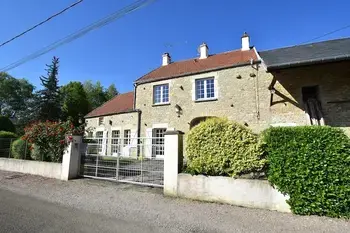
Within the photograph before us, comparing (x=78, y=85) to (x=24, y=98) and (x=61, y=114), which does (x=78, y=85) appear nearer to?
(x=61, y=114)

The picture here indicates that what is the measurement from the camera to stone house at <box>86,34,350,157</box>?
27.0 feet

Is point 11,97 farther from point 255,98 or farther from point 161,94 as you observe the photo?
point 255,98

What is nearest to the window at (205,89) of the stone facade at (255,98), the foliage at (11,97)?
the stone facade at (255,98)

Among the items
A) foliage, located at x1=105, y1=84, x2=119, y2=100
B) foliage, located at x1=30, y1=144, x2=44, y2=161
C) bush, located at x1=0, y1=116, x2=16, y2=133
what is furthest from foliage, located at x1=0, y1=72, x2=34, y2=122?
foliage, located at x1=30, y1=144, x2=44, y2=161

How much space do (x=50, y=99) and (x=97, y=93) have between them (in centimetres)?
1738

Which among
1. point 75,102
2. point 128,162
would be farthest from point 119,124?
point 75,102

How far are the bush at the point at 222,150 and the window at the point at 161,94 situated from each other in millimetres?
9754

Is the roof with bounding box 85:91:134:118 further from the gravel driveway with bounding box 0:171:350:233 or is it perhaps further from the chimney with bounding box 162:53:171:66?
the gravel driveway with bounding box 0:171:350:233

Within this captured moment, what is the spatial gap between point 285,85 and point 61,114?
25053 mm

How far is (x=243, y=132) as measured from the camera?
18.0ft

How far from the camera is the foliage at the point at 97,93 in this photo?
42.8m

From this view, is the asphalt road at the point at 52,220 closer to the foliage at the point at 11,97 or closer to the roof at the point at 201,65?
the roof at the point at 201,65

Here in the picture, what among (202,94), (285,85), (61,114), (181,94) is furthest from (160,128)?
(61,114)

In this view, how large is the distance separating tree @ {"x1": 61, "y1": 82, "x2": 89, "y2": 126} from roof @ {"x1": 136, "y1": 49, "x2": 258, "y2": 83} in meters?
18.8
